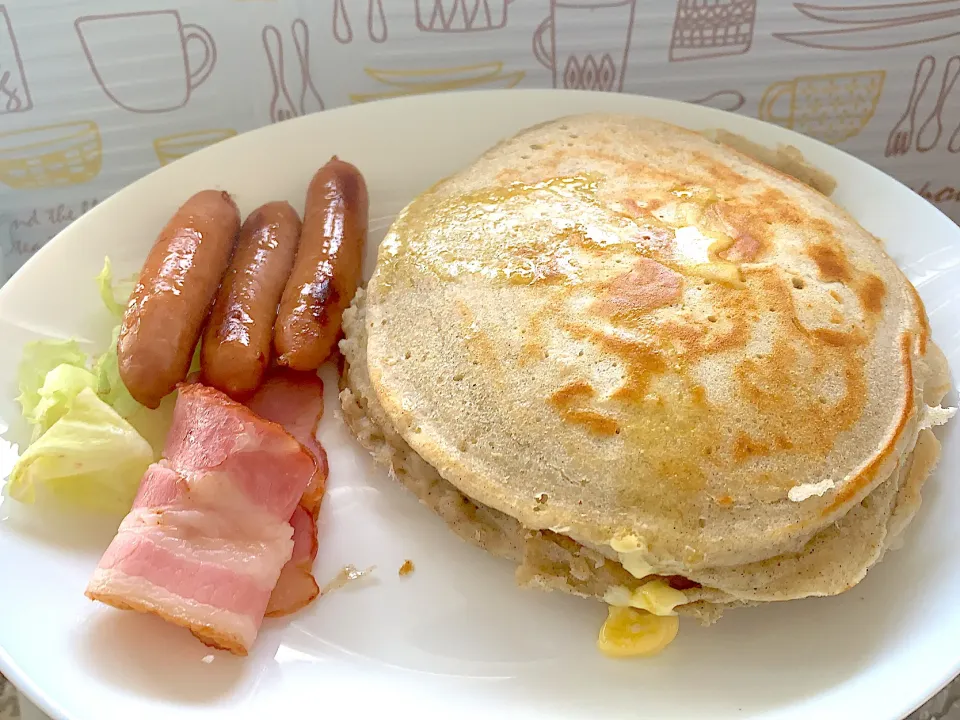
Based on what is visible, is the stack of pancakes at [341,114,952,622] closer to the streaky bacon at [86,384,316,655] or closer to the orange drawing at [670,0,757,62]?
the streaky bacon at [86,384,316,655]

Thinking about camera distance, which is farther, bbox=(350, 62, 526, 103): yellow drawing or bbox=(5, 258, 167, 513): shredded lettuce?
bbox=(350, 62, 526, 103): yellow drawing

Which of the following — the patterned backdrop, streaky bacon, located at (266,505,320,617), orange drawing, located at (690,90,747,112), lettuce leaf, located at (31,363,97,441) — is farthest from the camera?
orange drawing, located at (690,90,747,112)

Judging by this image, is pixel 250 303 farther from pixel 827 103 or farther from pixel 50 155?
pixel 827 103

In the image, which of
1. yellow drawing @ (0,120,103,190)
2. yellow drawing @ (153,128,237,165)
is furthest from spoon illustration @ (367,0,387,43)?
yellow drawing @ (0,120,103,190)

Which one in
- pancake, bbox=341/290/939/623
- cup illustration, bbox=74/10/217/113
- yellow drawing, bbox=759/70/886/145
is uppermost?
cup illustration, bbox=74/10/217/113

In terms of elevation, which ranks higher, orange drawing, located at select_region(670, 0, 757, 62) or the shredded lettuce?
orange drawing, located at select_region(670, 0, 757, 62)

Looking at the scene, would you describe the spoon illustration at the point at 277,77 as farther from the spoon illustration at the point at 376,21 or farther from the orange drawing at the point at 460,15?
the orange drawing at the point at 460,15
